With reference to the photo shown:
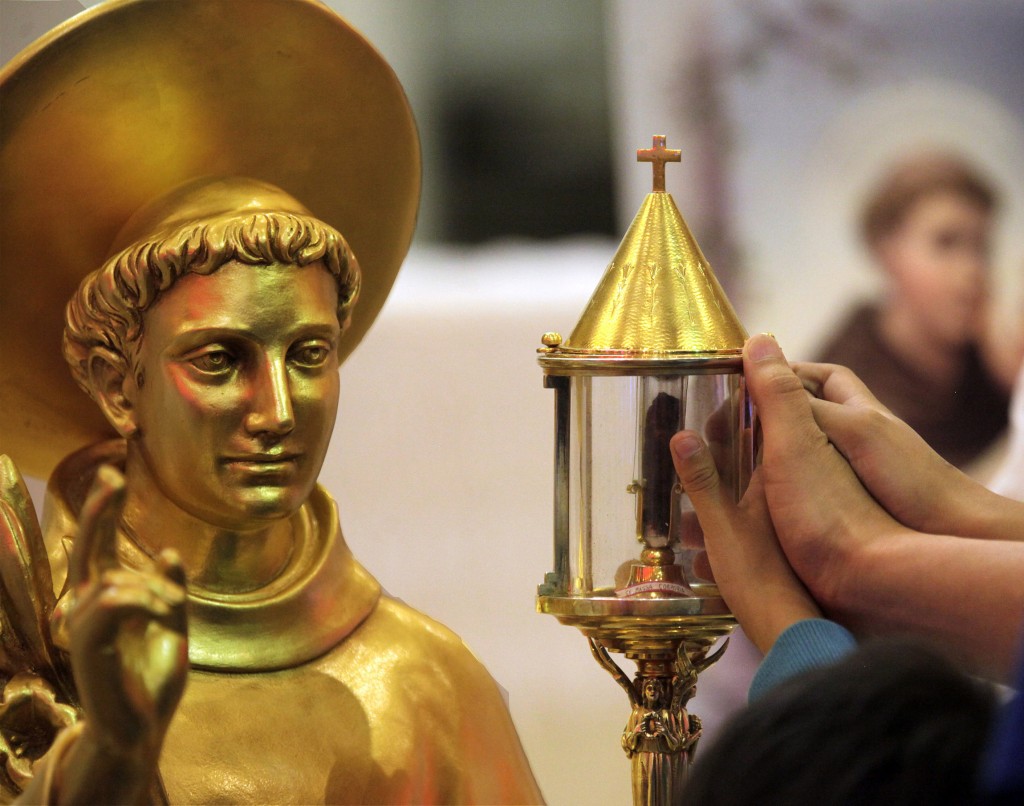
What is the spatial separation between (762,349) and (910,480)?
0.17 meters

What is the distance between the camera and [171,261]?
1.49m

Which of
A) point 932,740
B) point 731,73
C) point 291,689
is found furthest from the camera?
point 731,73

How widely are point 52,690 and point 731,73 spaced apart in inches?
91.9

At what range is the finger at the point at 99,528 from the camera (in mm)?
1099

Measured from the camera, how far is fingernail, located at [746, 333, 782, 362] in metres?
1.53

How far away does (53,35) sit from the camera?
1470mm

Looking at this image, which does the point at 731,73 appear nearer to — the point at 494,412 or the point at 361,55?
the point at 494,412

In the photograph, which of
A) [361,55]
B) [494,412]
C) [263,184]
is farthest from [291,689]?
[494,412]

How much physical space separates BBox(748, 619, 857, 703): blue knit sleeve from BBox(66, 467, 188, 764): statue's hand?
18.3 inches

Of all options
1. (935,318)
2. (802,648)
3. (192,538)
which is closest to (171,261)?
(192,538)

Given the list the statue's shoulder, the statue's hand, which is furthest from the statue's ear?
the statue's hand

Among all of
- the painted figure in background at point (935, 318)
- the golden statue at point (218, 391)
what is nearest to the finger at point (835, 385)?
the golden statue at point (218, 391)

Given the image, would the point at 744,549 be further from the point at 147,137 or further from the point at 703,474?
the point at 147,137

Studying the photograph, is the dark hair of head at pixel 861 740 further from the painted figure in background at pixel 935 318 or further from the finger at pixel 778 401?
the painted figure in background at pixel 935 318
